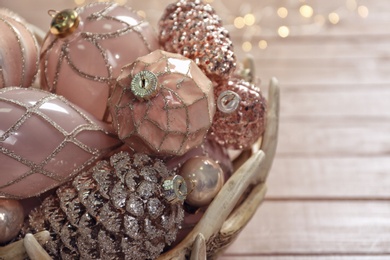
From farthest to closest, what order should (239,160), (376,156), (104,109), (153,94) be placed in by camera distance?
(376,156) < (239,160) < (104,109) < (153,94)

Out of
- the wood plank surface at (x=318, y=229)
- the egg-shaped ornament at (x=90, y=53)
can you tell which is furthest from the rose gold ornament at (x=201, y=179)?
the wood plank surface at (x=318, y=229)

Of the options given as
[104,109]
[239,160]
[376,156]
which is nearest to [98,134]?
[104,109]

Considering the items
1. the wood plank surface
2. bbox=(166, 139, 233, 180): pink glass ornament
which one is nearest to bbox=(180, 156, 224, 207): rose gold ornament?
bbox=(166, 139, 233, 180): pink glass ornament

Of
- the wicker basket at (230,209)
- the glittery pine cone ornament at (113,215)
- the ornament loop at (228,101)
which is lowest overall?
the wicker basket at (230,209)

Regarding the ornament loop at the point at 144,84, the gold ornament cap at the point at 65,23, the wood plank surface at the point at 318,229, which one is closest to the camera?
the ornament loop at the point at 144,84

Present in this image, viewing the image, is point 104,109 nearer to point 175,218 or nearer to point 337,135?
point 175,218

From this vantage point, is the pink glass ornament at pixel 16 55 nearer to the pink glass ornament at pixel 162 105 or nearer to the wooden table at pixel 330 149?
the pink glass ornament at pixel 162 105

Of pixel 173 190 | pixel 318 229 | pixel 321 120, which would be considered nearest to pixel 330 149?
pixel 321 120
